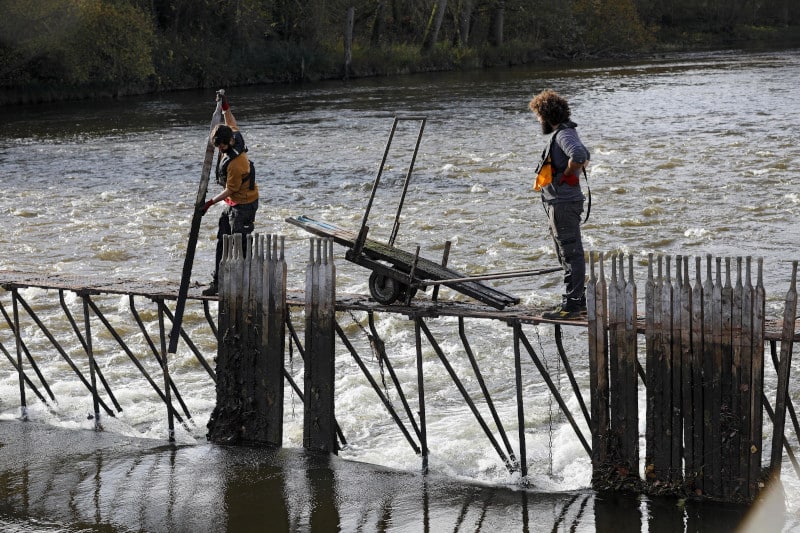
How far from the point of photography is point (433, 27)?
6556cm

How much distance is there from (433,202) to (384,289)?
14.9 m

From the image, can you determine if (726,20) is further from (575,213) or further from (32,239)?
(575,213)

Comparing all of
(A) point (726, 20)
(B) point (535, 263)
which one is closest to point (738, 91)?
(B) point (535, 263)

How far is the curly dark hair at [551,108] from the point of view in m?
9.43

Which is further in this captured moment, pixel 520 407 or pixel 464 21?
pixel 464 21

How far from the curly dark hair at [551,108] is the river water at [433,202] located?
3242mm

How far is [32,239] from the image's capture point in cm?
2212

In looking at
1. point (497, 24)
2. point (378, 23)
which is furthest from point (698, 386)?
point (497, 24)

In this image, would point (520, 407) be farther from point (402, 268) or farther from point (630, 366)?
point (402, 268)

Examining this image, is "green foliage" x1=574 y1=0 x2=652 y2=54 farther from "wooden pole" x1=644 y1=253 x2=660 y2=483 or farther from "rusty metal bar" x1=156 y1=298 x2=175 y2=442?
"wooden pole" x1=644 y1=253 x2=660 y2=483

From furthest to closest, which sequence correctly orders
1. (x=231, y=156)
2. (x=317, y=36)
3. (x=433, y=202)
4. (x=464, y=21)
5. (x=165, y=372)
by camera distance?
(x=464, y=21) → (x=317, y=36) → (x=433, y=202) → (x=231, y=156) → (x=165, y=372)

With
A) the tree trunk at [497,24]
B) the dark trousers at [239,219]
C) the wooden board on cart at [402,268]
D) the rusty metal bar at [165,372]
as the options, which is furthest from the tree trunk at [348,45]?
the wooden board on cart at [402,268]

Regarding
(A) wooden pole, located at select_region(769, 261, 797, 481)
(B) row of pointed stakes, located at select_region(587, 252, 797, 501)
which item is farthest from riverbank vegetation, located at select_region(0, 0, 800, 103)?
(A) wooden pole, located at select_region(769, 261, 797, 481)

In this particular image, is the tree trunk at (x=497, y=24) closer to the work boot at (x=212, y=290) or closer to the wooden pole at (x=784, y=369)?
the work boot at (x=212, y=290)
